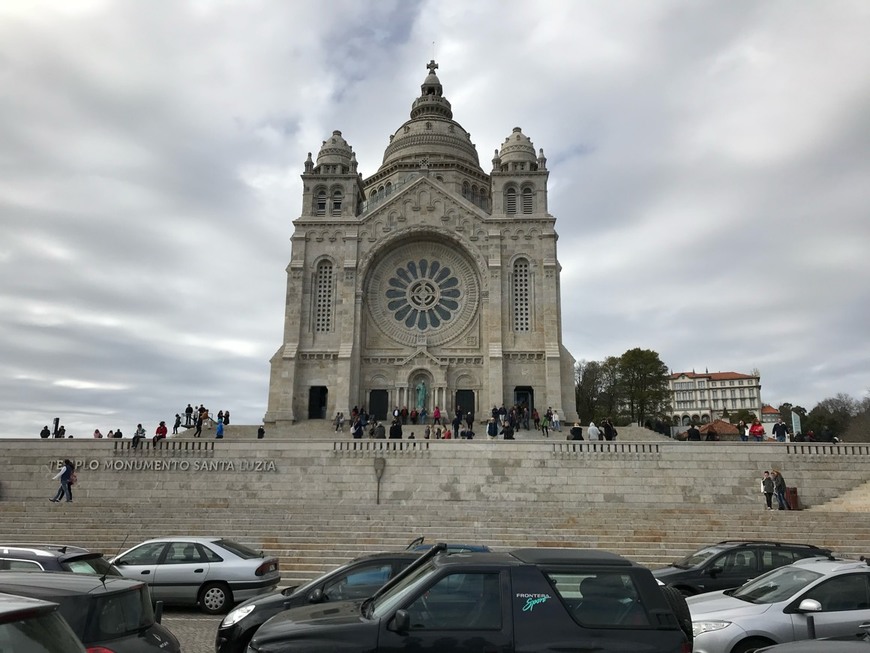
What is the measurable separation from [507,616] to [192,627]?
293 inches

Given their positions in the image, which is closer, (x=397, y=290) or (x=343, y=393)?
(x=343, y=393)

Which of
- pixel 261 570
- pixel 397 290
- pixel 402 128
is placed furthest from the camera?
pixel 402 128

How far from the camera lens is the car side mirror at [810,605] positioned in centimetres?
757

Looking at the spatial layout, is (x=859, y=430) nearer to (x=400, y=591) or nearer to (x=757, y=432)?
(x=757, y=432)

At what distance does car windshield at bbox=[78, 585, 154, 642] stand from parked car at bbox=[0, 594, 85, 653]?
1781 mm

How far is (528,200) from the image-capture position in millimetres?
43312

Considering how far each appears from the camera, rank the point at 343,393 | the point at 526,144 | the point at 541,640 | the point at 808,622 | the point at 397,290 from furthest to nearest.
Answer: the point at 526,144
the point at 397,290
the point at 343,393
the point at 808,622
the point at 541,640

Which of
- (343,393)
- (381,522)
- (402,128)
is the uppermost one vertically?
(402,128)

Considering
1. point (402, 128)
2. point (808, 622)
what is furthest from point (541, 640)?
point (402, 128)

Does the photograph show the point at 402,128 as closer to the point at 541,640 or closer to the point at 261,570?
the point at 261,570

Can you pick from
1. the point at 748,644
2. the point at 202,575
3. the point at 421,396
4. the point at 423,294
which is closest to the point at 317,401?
the point at 421,396

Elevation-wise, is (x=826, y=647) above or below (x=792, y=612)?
above

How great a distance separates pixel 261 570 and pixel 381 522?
8.64 metres

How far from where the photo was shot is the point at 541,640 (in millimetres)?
5273
